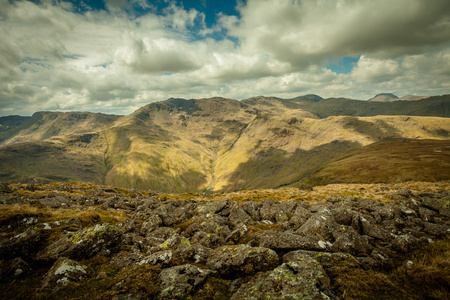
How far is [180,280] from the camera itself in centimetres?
901

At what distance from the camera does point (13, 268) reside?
32.9ft

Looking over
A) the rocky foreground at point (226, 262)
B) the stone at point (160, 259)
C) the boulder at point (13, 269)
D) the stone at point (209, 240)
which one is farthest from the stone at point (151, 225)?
the boulder at point (13, 269)

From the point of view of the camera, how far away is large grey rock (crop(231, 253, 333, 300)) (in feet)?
25.4

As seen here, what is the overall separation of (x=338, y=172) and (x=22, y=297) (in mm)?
193315

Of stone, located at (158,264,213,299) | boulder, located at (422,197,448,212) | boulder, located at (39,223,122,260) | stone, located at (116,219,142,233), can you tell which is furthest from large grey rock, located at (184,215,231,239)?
boulder, located at (422,197,448,212)

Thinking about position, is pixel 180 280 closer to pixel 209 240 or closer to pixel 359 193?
pixel 209 240

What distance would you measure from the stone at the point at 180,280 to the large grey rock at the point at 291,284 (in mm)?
1938

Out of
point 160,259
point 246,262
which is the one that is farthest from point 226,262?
point 160,259

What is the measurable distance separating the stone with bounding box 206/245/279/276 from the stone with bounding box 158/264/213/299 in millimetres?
848

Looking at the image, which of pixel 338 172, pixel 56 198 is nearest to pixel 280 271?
pixel 56 198

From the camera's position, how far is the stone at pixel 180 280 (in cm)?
840

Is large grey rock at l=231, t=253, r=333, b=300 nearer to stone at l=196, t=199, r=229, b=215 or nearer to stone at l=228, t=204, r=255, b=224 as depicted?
stone at l=228, t=204, r=255, b=224

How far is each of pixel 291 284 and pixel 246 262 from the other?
264 centimetres

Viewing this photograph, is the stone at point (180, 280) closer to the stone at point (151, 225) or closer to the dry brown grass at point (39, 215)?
the stone at point (151, 225)
